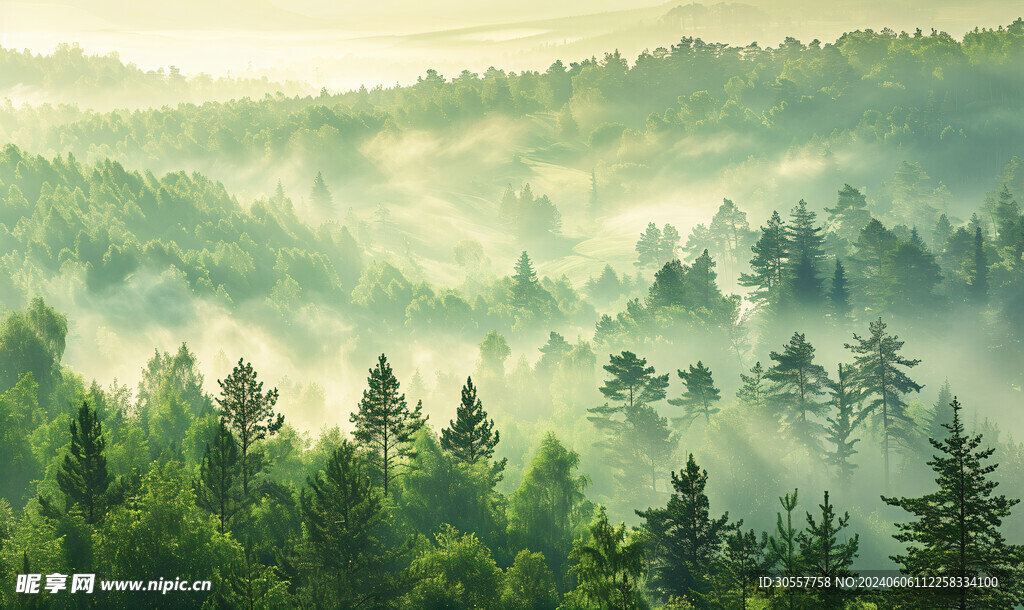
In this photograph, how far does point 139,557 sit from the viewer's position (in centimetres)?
4838

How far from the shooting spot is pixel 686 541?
171ft

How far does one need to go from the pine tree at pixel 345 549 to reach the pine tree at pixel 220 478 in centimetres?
609

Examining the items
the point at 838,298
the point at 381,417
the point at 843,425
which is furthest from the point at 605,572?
the point at 838,298

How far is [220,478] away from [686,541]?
29.6 metres

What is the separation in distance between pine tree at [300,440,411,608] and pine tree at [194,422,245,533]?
240 inches

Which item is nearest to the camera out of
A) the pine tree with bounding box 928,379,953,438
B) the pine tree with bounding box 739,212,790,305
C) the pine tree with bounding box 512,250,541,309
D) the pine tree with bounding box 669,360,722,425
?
the pine tree with bounding box 669,360,722,425

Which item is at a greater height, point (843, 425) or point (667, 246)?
point (667, 246)

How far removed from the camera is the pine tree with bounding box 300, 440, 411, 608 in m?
50.9

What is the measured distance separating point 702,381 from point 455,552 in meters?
38.7

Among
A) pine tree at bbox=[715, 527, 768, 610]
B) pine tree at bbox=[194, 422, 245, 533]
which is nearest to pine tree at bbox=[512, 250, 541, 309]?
pine tree at bbox=[194, 422, 245, 533]

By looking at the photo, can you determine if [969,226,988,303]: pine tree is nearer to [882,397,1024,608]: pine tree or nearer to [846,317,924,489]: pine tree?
[846,317,924,489]: pine tree

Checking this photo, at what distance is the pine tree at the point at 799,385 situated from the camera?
78438 millimetres

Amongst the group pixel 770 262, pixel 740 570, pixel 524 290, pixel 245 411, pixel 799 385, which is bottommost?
pixel 740 570

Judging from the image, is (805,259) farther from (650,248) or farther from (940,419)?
(650,248)
